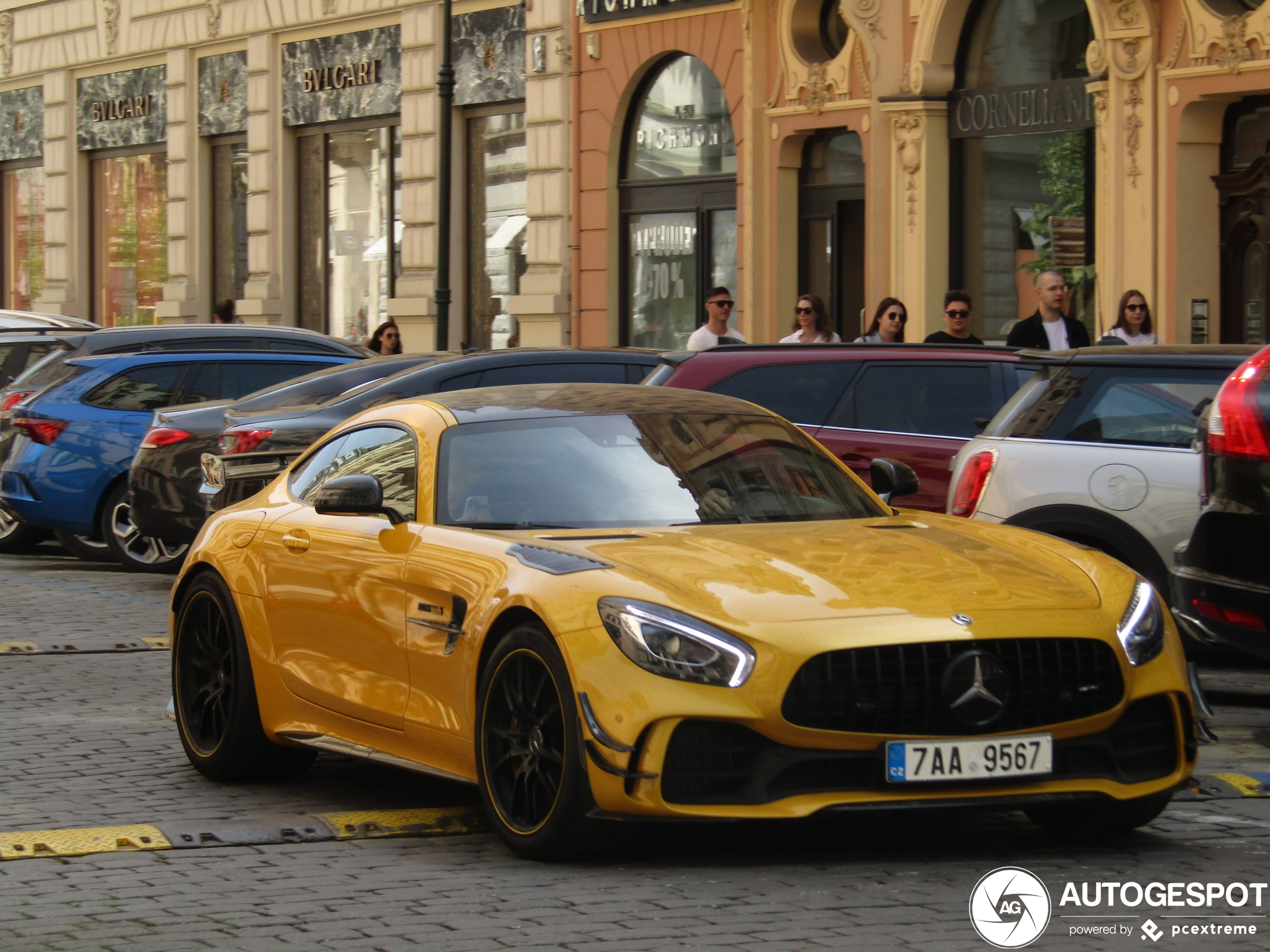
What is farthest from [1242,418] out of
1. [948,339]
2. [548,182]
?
[548,182]

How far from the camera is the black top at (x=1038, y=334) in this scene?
1541 cm

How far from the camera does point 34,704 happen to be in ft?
30.4

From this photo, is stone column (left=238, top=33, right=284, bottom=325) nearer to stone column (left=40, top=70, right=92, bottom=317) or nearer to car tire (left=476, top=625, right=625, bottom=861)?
stone column (left=40, top=70, right=92, bottom=317)

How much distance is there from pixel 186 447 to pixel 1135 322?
24.0 ft

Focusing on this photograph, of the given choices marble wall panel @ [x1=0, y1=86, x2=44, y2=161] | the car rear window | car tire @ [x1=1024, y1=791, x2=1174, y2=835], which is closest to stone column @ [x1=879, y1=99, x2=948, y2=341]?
the car rear window

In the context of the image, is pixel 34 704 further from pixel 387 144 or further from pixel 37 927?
pixel 387 144

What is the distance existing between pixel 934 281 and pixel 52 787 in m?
15.4

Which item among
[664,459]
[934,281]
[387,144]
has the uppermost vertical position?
[387,144]

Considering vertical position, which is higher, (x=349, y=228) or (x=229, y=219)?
(x=229, y=219)

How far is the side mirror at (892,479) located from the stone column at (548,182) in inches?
741

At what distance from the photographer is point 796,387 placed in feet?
37.6

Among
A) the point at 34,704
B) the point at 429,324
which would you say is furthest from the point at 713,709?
the point at 429,324

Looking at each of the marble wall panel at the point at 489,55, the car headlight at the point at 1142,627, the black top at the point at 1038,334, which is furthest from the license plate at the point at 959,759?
the marble wall panel at the point at 489,55

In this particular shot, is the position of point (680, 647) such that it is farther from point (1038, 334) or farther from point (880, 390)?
point (1038, 334)
